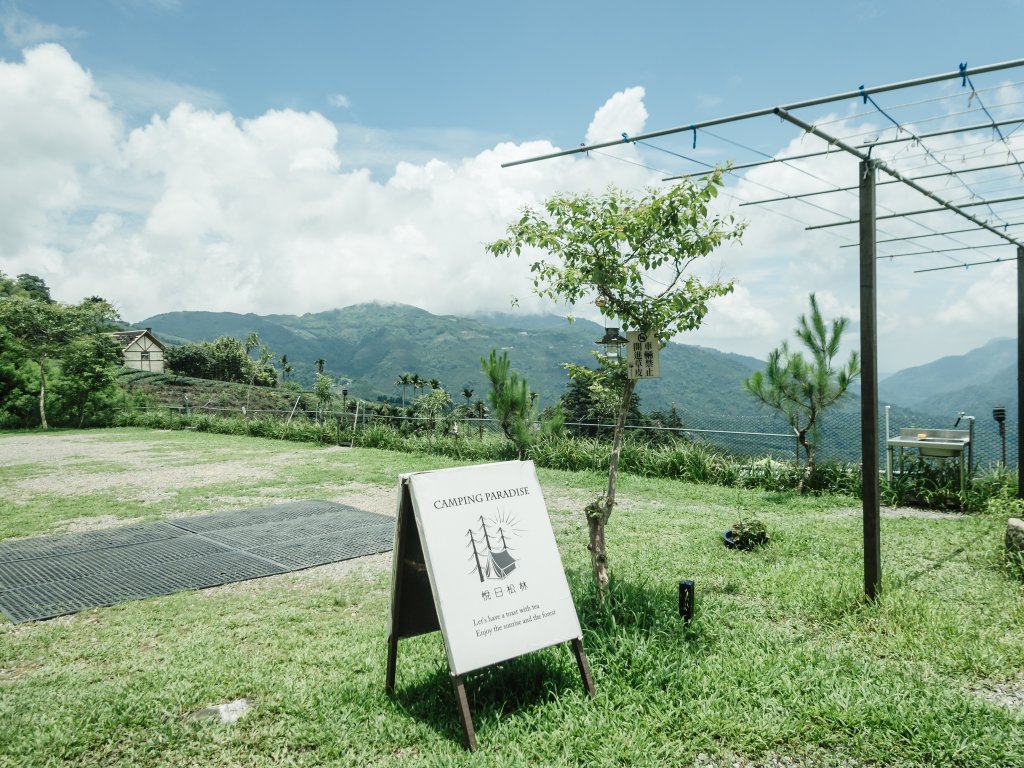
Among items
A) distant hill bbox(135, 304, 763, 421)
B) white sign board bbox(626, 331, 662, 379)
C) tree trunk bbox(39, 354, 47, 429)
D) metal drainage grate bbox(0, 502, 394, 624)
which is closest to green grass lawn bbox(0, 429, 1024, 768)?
metal drainage grate bbox(0, 502, 394, 624)

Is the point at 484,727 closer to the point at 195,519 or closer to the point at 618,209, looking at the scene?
the point at 618,209

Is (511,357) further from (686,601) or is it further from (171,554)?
(686,601)

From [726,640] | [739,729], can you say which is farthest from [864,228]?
[739,729]

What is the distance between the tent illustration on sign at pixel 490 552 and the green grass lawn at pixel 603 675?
0.62 meters

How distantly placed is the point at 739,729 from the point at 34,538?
710 cm

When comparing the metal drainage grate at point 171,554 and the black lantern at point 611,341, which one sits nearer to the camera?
the black lantern at point 611,341

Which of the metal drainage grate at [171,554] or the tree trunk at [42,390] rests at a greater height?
the tree trunk at [42,390]

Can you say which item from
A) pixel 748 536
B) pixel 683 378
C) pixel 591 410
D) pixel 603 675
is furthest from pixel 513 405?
pixel 683 378

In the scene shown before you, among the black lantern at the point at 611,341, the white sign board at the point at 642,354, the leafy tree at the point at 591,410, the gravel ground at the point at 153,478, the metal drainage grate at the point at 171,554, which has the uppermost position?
the black lantern at the point at 611,341

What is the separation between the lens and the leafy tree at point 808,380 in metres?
9.08

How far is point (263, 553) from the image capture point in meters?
6.21

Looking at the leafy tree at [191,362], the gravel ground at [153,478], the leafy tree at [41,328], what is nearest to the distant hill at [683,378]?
the gravel ground at [153,478]

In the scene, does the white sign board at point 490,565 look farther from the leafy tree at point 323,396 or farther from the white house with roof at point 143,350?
the white house with roof at point 143,350

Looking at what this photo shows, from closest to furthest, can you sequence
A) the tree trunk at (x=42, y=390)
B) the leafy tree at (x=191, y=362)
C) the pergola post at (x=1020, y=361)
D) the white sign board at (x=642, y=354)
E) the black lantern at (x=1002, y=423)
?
the white sign board at (x=642, y=354)
the pergola post at (x=1020, y=361)
the black lantern at (x=1002, y=423)
the tree trunk at (x=42, y=390)
the leafy tree at (x=191, y=362)
